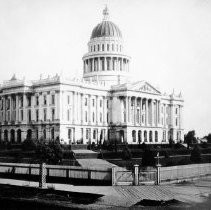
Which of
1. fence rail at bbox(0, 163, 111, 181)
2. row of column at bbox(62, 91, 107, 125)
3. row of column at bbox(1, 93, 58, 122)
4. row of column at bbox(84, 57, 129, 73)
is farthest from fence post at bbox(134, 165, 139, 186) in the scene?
row of column at bbox(84, 57, 129, 73)

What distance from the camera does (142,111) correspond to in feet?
315

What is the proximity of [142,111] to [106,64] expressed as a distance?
15.1 meters

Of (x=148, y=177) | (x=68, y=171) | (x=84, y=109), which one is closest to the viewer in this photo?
(x=148, y=177)

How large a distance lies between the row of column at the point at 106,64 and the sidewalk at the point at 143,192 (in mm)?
76634

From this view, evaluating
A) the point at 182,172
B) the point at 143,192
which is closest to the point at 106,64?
the point at 182,172

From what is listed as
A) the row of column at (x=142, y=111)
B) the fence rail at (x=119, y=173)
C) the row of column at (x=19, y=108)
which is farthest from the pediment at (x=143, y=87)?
the fence rail at (x=119, y=173)

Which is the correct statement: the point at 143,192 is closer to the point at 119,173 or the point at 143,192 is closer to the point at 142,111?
the point at 119,173

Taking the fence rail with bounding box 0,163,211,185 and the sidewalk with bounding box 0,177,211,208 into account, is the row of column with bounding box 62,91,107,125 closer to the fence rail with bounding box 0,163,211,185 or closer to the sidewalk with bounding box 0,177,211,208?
the fence rail with bounding box 0,163,211,185

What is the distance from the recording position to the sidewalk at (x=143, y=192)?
21406 millimetres

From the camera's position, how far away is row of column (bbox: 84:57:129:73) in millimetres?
103125

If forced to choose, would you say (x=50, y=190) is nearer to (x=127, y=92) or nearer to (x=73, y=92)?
(x=73, y=92)

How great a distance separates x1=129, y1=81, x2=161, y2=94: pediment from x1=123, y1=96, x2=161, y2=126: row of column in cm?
191

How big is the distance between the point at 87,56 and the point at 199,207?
86.8 metres

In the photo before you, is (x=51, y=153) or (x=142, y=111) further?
(x=142, y=111)
